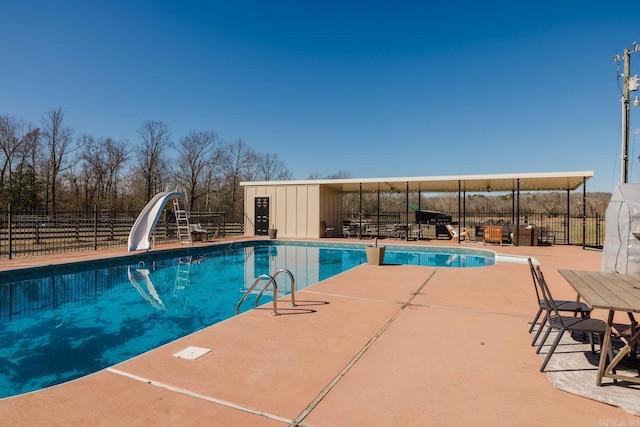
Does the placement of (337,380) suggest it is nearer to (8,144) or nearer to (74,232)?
(74,232)

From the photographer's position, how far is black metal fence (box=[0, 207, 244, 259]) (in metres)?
11.3

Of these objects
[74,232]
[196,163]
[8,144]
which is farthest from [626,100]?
[8,144]

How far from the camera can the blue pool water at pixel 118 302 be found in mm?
4078

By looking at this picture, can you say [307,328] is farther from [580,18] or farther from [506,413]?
[580,18]

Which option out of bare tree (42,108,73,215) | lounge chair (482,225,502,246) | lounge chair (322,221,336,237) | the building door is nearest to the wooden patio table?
lounge chair (482,225,502,246)

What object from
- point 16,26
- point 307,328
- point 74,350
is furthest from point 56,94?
point 307,328

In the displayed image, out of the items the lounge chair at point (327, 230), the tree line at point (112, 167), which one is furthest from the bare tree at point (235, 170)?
the lounge chair at point (327, 230)

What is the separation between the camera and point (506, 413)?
2.17 m

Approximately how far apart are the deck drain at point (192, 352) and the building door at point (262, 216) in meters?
14.6

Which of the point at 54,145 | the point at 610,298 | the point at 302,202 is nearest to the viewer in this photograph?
the point at 610,298

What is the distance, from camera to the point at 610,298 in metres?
2.45

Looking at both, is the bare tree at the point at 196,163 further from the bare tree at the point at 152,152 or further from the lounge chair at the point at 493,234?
the lounge chair at the point at 493,234

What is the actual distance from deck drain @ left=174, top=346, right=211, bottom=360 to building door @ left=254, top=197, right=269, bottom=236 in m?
14.6

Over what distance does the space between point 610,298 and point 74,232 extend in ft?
56.4
